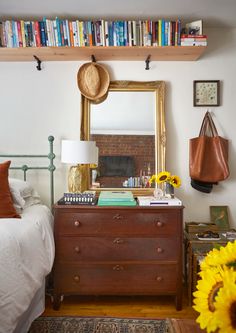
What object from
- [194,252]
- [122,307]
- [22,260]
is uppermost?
[22,260]

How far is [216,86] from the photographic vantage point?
2.35 m

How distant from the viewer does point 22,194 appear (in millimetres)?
2041

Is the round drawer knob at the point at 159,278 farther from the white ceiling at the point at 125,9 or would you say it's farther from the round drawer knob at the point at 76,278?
the white ceiling at the point at 125,9

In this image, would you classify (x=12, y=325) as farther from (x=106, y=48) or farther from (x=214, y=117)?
(x=214, y=117)

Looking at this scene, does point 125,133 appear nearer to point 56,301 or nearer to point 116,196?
point 116,196

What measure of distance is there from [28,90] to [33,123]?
1.02ft

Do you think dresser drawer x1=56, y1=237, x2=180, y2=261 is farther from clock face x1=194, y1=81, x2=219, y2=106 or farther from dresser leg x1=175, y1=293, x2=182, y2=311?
clock face x1=194, y1=81, x2=219, y2=106

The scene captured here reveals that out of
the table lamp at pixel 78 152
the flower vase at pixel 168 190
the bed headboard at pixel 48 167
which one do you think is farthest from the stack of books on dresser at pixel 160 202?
the bed headboard at pixel 48 167

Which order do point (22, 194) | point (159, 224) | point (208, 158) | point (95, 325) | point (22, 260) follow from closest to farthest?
point (22, 260)
point (95, 325)
point (159, 224)
point (22, 194)
point (208, 158)

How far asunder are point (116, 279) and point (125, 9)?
2.15 metres

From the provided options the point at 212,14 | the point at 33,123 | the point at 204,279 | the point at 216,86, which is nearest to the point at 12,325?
the point at 204,279

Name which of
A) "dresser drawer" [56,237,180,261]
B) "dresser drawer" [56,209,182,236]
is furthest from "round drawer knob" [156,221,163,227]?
"dresser drawer" [56,237,180,261]

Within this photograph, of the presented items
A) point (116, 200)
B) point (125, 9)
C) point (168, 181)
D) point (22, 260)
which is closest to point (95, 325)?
point (22, 260)

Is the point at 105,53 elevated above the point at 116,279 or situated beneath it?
elevated above
